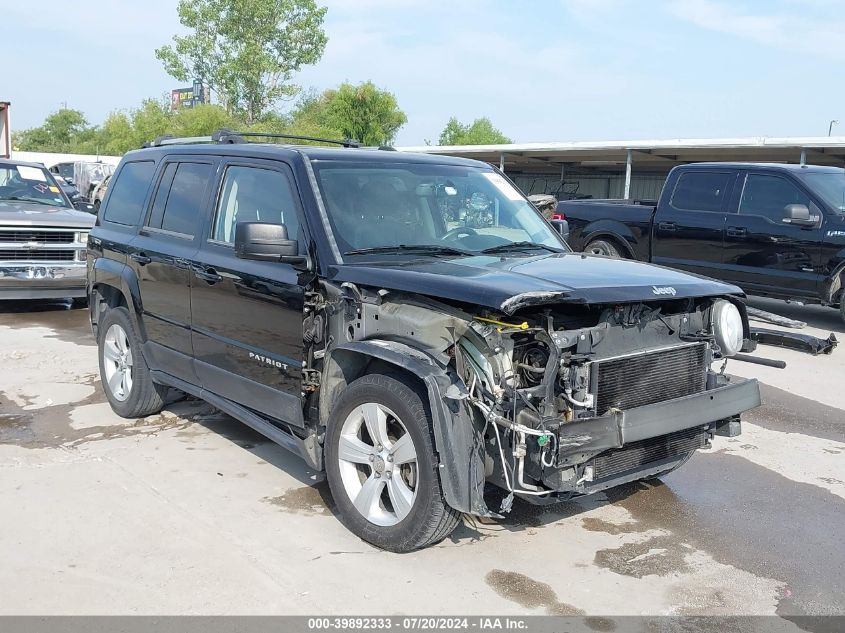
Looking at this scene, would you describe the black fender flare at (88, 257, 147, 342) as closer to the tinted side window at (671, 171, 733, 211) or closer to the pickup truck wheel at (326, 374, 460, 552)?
the pickup truck wheel at (326, 374, 460, 552)

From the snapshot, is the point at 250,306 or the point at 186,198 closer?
the point at 250,306

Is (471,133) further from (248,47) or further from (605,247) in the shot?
(605,247)

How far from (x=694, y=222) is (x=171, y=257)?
26.4 feet

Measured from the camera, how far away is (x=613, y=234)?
12305mm

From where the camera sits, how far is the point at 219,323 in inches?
198

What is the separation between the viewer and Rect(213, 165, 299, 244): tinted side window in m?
4.67

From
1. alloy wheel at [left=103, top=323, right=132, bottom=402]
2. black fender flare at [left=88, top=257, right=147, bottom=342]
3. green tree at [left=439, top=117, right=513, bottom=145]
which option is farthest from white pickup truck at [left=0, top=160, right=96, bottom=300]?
green tree at [left=439, top=117, right=513, bottom=145]

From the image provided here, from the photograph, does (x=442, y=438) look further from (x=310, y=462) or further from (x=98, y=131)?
(x=98, y=131)

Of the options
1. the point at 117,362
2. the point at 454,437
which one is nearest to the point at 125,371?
the point at 117,362

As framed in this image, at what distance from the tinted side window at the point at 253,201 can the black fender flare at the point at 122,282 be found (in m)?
1.15

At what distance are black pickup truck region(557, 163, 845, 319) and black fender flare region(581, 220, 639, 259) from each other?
0.05ft

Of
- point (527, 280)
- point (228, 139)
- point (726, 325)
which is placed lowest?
point (726, 325)

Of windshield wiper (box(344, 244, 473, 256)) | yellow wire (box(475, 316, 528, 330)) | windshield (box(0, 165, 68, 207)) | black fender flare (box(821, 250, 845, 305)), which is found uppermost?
windshield (box(0, 165, 68, 207))

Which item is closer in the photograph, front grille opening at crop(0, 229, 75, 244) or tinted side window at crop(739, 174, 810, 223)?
front grille opening at crop(0, 229, 75, 244)
